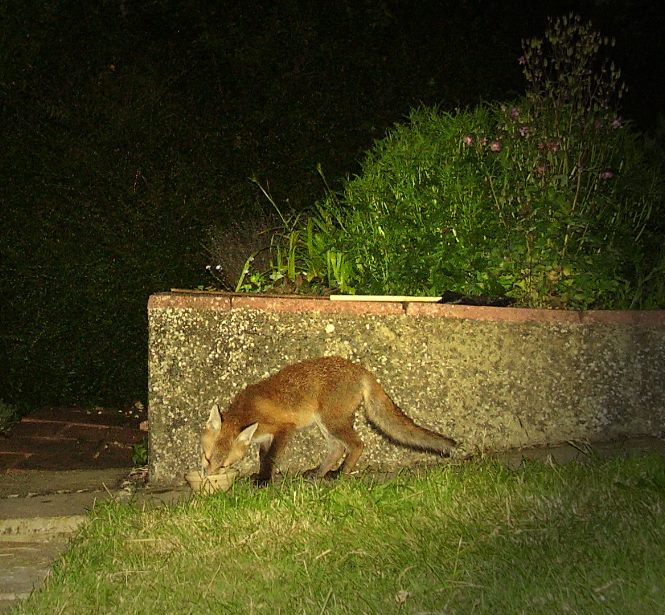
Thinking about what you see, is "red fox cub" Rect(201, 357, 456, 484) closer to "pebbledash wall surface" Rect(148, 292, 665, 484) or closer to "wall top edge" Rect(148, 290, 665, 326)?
"pebbledash wall surface" Rect(148, 292, 665, 484)

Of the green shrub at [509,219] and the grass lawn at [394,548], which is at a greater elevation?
the green shrub at [509,219]

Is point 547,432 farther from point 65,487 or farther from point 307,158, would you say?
point 307,158

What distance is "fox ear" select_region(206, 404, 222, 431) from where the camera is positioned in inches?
209

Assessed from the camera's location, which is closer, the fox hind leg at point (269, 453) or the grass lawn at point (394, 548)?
the grass lawn at point (394, 548)

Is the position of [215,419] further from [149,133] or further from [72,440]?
[149,133]

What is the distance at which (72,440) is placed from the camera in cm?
708

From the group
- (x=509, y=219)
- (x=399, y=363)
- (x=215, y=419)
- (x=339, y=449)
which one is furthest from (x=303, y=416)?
(x=509, y=219)

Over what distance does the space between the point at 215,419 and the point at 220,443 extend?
0.13 metres

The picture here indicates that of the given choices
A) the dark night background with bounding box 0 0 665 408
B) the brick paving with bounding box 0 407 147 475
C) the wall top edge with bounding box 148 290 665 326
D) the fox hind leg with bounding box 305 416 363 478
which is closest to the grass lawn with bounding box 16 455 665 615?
the fox hind leg with bounding box 305 416 363 478

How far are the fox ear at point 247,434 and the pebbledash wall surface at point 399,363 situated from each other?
1.39 feet

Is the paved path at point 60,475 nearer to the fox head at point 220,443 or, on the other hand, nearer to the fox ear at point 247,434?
the fox head at point 220,443

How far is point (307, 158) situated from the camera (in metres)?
8.43

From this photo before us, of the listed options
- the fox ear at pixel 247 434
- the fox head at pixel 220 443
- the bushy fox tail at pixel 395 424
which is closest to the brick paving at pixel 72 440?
the fox head at pixel 220 443

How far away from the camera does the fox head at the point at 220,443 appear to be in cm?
530
